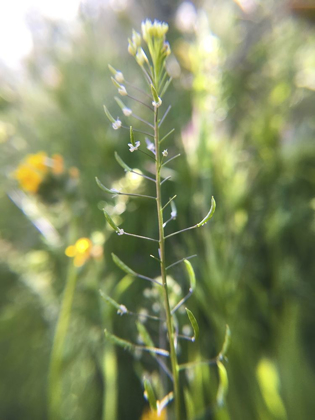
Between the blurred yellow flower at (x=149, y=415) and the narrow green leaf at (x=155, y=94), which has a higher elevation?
the narrow green leaf at (x=155, y=94)

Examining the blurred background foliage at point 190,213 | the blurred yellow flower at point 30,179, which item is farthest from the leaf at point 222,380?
the blurred yellow flower at point 30,179

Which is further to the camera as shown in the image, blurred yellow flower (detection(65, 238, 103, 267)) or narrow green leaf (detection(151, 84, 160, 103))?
blurred yellow flower (detection(65, 238, 103, 267))

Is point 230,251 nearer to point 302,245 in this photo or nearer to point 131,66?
point 302,245

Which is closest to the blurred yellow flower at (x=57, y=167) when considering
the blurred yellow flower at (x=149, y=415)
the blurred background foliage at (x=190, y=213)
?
the blurred background foliage at (x=190, y=213)

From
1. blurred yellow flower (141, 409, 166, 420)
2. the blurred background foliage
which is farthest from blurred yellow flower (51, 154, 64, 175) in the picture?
blurred yellow flower (141, 409, 166, 420)

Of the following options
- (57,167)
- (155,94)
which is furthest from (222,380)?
(57,167)

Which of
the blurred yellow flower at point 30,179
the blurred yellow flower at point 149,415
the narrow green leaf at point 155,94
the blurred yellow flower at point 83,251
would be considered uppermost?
the blurred yellow flower at point 30,179

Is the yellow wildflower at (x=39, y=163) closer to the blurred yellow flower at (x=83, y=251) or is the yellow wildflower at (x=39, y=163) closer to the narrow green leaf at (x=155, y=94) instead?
the blurred yellow flower at (x=83, y=251)

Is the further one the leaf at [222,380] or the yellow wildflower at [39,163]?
the yellow wildflower at [39,163]

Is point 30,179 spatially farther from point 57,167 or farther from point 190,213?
point 190,213

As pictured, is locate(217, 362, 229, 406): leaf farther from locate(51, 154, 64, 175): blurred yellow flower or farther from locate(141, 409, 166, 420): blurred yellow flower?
locate(51, 154, 64, 175): blurred yellow flower
